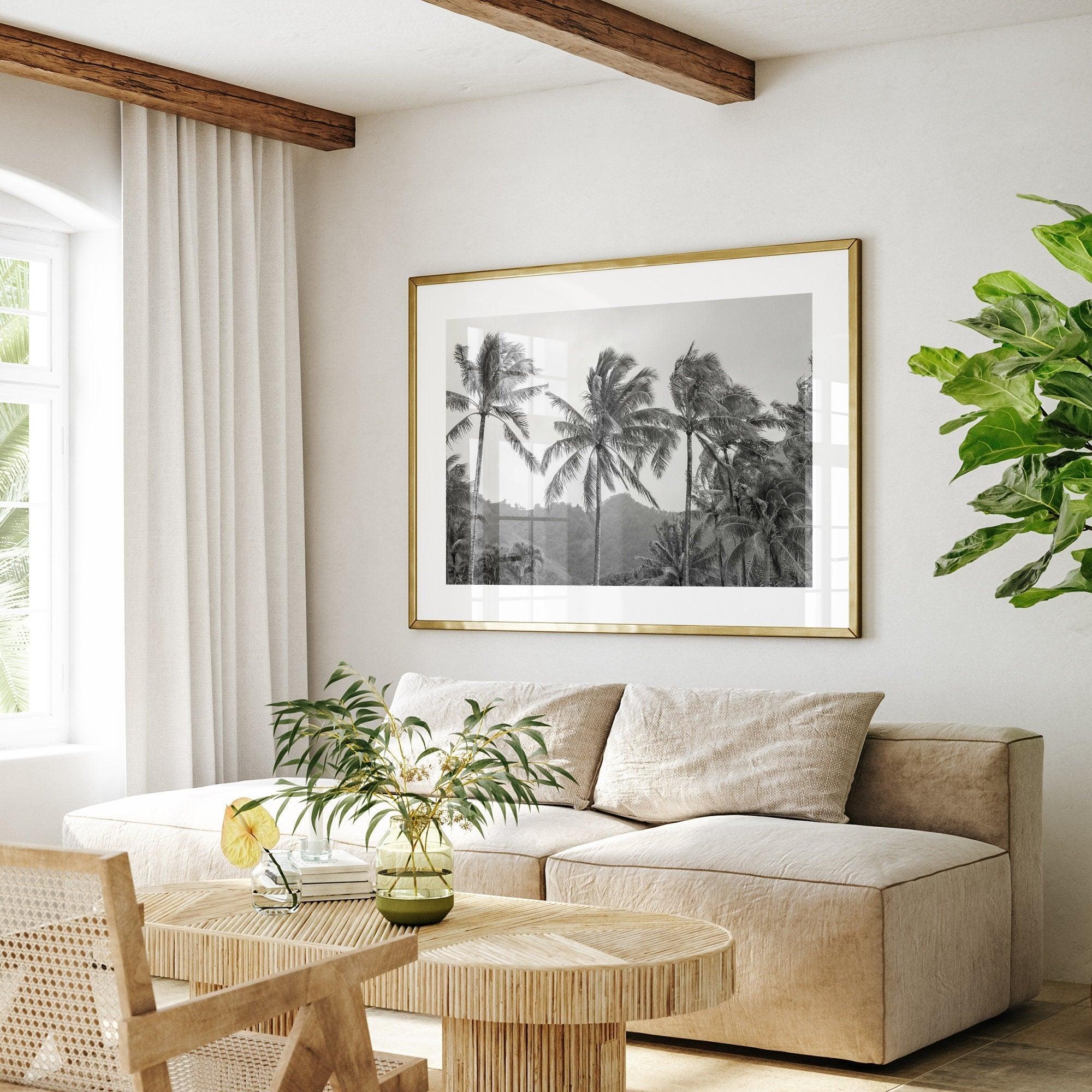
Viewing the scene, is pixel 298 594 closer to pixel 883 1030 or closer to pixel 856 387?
pixel 856 387

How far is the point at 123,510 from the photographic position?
5.04 meters

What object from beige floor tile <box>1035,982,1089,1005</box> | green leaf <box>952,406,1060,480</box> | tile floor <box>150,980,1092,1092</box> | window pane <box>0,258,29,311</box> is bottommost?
beige floor tile <box>1035,982,1089,1005</box>

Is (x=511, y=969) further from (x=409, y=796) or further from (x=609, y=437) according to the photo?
(x=609, y=437)

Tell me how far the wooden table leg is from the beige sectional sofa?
69cm

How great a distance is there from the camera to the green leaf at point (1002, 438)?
2.96 metres

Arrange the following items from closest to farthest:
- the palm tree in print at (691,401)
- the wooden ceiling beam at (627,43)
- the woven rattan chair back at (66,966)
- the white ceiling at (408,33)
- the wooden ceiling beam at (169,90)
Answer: the woven rattan chair back at (66,966) → the wooden ceiling beam at (627,43) → the white ceiling at (408,33) → the wooden ceiling beam at (169,90) → the palm tree in print at (691,401)

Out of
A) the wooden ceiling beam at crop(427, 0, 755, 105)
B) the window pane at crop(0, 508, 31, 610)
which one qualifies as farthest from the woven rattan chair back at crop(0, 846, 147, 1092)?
the window pane at crop(0, 508, 31, 610)

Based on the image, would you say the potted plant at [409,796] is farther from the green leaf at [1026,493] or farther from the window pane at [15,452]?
the window pane at [15,452]

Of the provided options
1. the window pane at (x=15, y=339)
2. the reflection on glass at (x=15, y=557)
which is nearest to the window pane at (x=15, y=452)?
the reflection on glass at (x=15, y=557)

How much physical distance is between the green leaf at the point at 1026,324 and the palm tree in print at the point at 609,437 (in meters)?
2.08

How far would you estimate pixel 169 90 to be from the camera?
4.99 m

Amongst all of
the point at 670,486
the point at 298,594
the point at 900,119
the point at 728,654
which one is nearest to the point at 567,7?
the point at 900,119

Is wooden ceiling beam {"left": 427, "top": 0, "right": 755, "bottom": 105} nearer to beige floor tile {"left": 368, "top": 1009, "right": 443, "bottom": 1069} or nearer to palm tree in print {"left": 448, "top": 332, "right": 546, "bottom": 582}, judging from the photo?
palm tree in print {"left": 448, "top": 332, "right": 546, "bottom": 582}

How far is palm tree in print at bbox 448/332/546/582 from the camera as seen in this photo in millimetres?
5258
